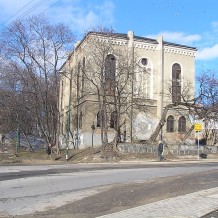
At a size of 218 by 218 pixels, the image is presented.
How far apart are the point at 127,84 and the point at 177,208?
34750 millimetres

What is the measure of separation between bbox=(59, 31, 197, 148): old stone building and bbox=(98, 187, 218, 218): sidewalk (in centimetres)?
3018

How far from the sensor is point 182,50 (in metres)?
53.7

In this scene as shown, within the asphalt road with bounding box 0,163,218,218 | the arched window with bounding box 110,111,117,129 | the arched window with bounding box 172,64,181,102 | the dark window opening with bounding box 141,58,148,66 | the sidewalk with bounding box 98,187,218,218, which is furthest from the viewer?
the dark window opening with bounding box 141,58,148,66

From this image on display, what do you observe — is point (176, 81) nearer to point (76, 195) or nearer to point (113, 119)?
point (113, 119)

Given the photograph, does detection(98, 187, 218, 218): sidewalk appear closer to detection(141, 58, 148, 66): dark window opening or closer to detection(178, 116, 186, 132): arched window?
detection(141, 58, 148, 66): dark window opening

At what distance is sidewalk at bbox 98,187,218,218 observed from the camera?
8594 mm

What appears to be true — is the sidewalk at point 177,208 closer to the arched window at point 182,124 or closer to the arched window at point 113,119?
the arched window at point 113,119

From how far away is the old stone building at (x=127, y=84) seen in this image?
4222 centimetres

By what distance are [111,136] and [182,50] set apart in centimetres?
1571

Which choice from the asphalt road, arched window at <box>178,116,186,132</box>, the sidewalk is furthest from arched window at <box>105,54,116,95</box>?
the sidewalk

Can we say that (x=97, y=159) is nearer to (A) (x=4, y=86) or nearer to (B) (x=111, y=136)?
(B) (x=111, y=136)

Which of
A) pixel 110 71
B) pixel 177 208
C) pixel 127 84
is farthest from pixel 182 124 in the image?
pixel 177 208

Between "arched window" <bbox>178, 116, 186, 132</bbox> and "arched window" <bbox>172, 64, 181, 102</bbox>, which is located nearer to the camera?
"arched window" <bbox>172, 64, 181, 102</bbox>

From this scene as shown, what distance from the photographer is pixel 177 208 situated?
9.45m
